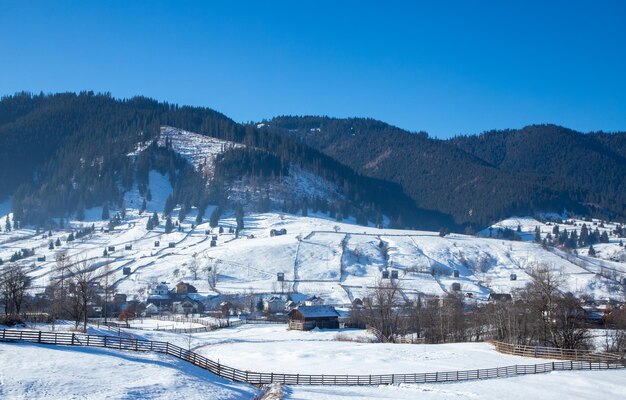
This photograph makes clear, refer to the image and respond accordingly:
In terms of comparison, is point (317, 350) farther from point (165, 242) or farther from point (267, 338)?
point (165, 242)

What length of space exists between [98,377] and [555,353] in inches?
1430

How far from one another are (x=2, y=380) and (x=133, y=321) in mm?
60795

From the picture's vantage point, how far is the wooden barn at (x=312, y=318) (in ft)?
291

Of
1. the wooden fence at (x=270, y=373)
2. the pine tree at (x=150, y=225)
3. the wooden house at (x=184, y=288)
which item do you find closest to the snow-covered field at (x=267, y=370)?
the wooden fence at (x=270, y=373)

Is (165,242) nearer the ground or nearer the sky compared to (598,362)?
nearer the sky

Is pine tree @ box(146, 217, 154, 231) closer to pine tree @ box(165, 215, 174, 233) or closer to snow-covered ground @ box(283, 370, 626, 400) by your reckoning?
pine tree @ box(165, 215, 174, 233)

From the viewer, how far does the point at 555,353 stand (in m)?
52.4

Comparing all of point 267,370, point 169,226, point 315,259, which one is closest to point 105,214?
point 169,226

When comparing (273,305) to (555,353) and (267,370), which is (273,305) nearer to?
(267,370)

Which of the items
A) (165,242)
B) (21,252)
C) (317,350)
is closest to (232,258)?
(165,242)

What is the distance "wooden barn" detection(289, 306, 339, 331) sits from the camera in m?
88.6

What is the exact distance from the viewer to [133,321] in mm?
90312

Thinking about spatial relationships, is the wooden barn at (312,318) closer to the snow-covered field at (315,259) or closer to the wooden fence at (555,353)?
the snow-covered field at (315,259)

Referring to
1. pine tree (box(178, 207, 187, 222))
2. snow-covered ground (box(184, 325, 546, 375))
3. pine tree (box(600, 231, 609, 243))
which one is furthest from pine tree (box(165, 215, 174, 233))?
pine tree (box(600, 231, 609, 243))
